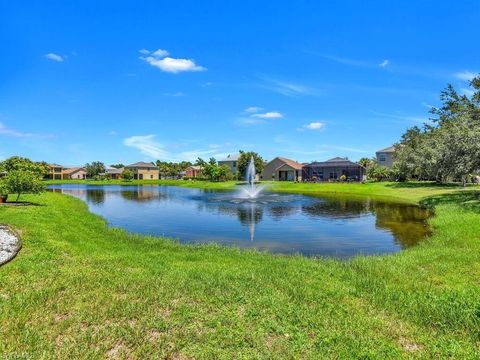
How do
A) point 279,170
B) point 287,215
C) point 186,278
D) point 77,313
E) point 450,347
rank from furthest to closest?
point 279,170
point 287,215
point 186,278
point 77,313
point 450,347

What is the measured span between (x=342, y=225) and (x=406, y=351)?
58.0ft

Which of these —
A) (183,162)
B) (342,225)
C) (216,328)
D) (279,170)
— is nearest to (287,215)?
(342,225)

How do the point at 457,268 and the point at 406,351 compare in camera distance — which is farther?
the point at 457,268

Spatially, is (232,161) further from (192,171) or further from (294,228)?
(294,228)

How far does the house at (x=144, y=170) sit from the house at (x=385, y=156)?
81622mm

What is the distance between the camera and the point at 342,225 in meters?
23.3

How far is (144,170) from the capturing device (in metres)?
135

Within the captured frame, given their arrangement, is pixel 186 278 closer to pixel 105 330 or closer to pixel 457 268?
pixel 105 330

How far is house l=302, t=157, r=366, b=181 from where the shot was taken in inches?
3108

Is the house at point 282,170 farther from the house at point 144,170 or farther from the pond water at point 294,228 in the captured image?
the house at point 144,170

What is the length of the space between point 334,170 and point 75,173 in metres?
103

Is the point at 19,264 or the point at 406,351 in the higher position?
the point at 19,264

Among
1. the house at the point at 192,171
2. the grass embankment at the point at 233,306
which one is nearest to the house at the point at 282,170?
the house at the point at 192,171

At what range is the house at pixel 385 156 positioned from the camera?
3504 inches
